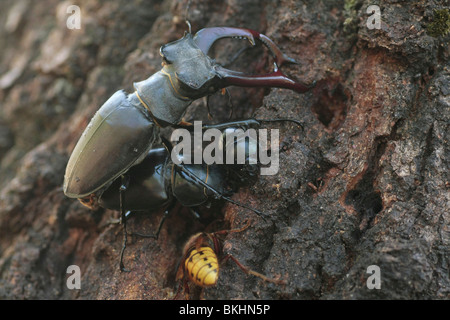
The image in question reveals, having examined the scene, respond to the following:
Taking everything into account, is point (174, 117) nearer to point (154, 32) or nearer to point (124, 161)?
point (124, 161)

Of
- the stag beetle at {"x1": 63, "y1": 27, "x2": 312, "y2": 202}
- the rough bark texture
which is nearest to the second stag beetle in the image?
the stag beetle at {"x1": 63, "y1": 27, "x2": 312, "y2": 202}

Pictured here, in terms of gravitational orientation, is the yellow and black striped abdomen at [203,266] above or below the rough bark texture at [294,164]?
below

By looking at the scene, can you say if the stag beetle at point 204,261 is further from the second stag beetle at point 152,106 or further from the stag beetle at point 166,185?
the second stag beetle at point 152,106

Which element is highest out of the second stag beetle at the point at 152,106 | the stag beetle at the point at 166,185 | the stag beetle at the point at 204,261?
the second stag beetle at the point at 152,106

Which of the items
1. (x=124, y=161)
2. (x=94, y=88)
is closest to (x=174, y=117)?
(x=124, y=161)

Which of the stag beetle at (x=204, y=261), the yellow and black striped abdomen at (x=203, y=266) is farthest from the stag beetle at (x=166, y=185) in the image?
the yellow and black striped abdomen at (x=203, y=266)
